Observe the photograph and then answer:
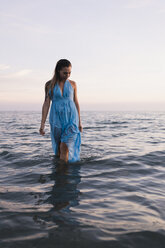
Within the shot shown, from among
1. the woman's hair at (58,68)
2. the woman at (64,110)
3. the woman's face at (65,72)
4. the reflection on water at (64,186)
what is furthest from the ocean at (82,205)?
the woman's face at (65,72)

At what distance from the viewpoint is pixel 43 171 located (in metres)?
4.59

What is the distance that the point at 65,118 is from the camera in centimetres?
460

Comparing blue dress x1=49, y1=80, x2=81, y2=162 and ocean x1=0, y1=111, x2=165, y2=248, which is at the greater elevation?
blue dress x1=49, y1=80, x2=81, y2=162

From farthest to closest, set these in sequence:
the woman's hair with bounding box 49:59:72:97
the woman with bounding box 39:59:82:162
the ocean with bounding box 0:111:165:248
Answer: the woman with bounding box 39:59:82:162 → the woman's hair with bounding box 49:59:72:97 → the ocean with bounding box 0:111:165:248

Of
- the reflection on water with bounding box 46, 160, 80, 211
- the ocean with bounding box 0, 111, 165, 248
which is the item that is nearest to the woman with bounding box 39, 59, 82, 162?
the reflection on water with bounding box 46, 160, 80, 211

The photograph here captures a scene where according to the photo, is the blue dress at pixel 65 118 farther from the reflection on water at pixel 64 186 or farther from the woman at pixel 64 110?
the reflection on water at pixel 64 186

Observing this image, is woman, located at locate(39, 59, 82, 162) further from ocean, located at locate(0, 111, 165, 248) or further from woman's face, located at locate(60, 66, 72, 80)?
ocean, located at locate(0, 111, 165, 248)

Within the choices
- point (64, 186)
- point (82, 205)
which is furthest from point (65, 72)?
point (82, 205)

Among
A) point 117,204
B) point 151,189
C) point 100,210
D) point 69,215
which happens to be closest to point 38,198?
point 69,215

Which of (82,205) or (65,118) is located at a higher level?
(65,118)

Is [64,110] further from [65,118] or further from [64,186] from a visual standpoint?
[64,186]

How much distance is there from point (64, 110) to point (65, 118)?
0.17 metres

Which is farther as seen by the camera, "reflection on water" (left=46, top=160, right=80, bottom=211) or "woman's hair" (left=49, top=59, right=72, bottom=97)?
"woman's hair" (left=49, top=59, right=72, bottom=97)

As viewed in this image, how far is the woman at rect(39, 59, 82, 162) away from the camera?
14.7ft
